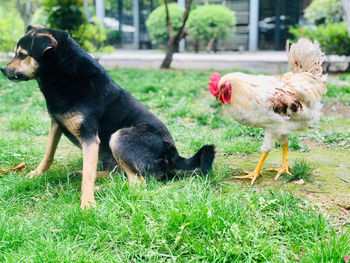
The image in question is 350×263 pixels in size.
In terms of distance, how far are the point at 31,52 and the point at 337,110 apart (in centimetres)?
589

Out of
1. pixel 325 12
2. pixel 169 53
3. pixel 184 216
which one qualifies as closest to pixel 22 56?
pixel 184 216

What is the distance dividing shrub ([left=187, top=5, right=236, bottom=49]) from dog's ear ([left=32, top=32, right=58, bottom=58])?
2132cm

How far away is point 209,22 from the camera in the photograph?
2378 cm

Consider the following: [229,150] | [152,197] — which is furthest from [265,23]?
[152,197]

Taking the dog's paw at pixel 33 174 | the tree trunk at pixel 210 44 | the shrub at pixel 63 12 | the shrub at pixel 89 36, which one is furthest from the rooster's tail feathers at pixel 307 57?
the tree trunk at pixel 210 44

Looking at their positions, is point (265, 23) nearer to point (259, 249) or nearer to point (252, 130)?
point (252, 130)

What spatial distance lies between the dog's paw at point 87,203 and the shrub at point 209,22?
71.4 feet

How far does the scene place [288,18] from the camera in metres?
27.1

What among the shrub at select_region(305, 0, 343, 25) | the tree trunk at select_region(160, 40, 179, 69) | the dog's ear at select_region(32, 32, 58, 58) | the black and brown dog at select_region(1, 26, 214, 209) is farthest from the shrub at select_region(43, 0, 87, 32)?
the shrub at select_region(305, 0, 343, 25)

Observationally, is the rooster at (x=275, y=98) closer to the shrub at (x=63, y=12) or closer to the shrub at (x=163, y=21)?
the shrub at (x=63, y=12)

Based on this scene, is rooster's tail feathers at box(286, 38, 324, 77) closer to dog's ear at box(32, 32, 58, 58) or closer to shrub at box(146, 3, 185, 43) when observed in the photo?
dog's ear at box(32, 32, 58, 58)

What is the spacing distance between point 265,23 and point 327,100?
21726 mm

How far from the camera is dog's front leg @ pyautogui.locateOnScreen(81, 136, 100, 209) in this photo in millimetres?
2978

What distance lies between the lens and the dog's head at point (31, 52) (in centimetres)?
304
